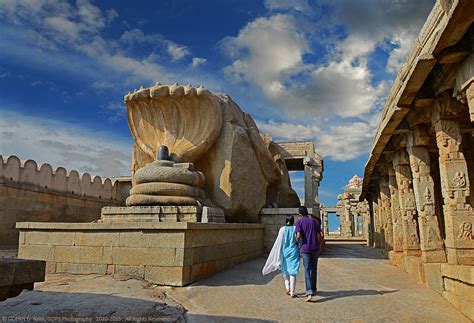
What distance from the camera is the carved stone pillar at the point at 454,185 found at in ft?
17.1

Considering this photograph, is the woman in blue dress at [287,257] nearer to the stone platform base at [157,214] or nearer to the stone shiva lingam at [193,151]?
the stone platform base at [157,214]

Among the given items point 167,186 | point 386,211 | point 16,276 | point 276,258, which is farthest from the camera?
point 386,211

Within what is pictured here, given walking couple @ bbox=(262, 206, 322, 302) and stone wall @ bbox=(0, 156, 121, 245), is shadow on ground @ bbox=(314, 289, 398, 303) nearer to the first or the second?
walking couple @ bbox=(262, 206, 322, 302)

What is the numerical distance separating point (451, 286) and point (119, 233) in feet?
17.3

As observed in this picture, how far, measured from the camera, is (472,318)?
4.32 m

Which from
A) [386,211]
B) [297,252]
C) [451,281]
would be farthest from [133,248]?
[386,211]

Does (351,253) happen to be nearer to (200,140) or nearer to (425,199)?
(425,199)

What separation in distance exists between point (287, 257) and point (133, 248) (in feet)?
8.64

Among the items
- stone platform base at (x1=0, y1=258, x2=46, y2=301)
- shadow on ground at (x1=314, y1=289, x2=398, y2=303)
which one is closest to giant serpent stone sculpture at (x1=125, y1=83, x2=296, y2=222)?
shadow on ground at (x1=314, y1=289, x2=398, y2=303)

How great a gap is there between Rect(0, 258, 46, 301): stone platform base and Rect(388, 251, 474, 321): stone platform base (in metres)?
4.62

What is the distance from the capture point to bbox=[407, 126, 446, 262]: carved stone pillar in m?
6.57

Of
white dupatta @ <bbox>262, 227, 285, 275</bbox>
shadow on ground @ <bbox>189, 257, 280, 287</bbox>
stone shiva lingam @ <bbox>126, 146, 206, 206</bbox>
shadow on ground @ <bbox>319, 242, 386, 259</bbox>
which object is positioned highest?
stone shiva lingam @ <bbox>126, 146, 206, 206</bbox>

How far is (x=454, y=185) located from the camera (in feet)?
17.7

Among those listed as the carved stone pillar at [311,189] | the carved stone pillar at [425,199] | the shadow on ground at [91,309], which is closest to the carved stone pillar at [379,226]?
the carved stone pillar at [311,189]
